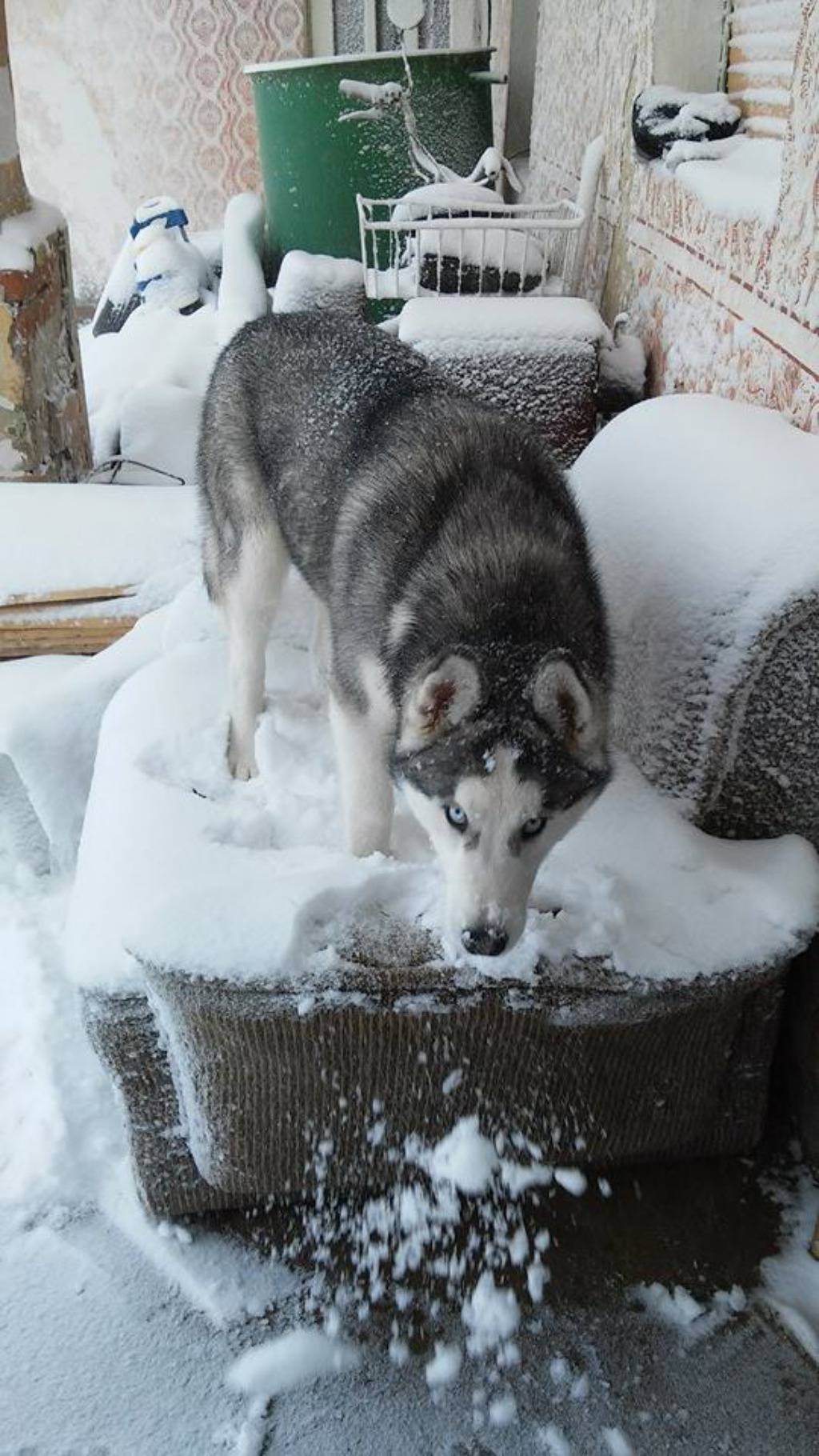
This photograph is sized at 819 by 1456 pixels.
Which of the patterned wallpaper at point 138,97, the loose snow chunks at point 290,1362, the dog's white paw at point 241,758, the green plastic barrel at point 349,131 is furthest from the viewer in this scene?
the patterned wallpaper at point 138,97

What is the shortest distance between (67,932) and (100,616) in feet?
5.63

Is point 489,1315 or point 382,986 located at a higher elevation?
point 382,986

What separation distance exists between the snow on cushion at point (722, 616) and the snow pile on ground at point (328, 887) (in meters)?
0.10

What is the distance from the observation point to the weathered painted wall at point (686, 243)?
228 cm

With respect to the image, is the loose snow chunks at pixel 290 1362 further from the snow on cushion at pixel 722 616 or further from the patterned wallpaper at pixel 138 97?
the patterned wallpaper at pixel 138 97

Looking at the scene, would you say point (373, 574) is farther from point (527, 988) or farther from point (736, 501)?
point (527, 988)

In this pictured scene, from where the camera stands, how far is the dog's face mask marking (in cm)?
154

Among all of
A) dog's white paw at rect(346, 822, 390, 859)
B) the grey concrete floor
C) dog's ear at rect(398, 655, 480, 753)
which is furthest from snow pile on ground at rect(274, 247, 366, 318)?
the grey concrete floor

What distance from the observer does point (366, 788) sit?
196cm

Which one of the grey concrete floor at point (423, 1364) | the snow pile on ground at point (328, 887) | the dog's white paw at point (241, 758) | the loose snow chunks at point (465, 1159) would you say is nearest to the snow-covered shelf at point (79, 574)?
the dog's white paw at point (241, 758)

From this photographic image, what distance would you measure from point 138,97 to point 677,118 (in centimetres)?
774

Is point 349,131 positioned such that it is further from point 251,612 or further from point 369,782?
point 369,782

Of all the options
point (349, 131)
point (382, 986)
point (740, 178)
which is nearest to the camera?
point (382, 986)

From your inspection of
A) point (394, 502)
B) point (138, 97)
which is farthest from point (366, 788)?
point (138, 97)
